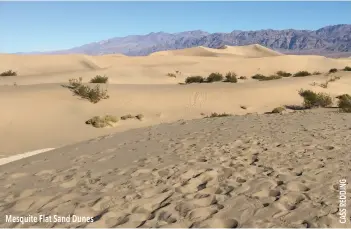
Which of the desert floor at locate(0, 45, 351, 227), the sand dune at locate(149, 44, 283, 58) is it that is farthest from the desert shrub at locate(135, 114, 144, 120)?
the sand dune at locate(149, 44, 283, 58)

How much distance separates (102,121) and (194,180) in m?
9.43

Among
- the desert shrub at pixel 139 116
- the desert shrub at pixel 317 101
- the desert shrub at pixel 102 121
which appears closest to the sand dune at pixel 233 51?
the desert shrub at pixel 317 101

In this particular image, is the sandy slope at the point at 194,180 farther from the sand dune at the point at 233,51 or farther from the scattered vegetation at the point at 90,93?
the sand dune at the point at 233,51

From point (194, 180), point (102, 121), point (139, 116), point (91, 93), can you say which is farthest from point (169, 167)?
point (91, 93)

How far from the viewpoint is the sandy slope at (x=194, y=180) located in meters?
4.60

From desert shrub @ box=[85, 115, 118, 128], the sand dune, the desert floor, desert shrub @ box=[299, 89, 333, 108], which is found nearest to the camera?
the desert floor

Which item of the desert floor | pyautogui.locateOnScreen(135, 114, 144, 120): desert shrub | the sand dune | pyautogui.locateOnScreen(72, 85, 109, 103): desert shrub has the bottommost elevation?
pyautogui.locateOnScreen(135, 114, 144, 120): desert shrub

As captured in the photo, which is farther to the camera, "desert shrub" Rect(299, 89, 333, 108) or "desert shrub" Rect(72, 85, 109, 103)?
"desert shrub" Rect(299, 89, 333, 108)

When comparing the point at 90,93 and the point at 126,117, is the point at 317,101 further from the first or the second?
the point at 90,93

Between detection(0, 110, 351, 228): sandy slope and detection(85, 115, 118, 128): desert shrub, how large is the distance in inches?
173

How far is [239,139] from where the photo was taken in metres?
9.09

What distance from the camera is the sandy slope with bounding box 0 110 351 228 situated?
4.60 m

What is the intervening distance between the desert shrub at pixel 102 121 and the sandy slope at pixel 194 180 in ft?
14.4

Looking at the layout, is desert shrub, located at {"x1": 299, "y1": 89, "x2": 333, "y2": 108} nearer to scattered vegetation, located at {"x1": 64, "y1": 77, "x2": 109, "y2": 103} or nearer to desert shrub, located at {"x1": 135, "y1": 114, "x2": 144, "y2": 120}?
desert shrub, located at {"x1": 135, "y1": 114, "x2": 144, "y2": 120}
